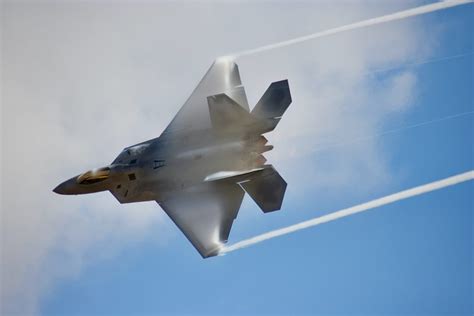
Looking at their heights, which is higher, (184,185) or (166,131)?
(166,131)

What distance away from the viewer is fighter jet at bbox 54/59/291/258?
972 inches

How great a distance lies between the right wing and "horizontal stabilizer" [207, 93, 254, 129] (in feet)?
3.66

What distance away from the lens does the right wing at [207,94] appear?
26.3 m

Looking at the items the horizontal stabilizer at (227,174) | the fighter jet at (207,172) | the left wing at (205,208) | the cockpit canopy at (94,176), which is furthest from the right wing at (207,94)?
the cockpit canopy at (94,176)

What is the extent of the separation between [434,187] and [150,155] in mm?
11816

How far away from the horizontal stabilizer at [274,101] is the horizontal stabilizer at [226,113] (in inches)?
25.3

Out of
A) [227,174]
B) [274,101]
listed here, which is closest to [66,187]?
[227,174]

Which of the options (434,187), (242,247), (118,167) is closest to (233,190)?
(242,247)

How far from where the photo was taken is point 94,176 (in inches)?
982

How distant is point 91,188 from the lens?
82.7 ft

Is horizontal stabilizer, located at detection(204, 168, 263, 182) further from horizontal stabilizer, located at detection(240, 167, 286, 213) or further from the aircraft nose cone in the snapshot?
the aircraft nose cone

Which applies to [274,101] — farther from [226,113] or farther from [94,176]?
[94,176]

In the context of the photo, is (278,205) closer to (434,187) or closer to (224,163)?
(224,163)

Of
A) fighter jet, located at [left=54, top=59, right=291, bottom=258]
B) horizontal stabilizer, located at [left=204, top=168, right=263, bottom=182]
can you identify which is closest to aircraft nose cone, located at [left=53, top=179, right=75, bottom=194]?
fighter jet, located at [left=54, top=59, right=291, bottom=258]
